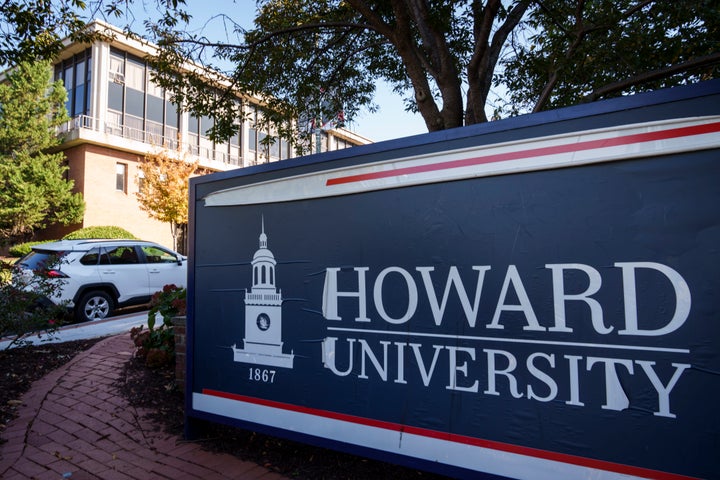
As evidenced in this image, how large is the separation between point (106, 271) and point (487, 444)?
9.45 meters

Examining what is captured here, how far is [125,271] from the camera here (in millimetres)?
9891

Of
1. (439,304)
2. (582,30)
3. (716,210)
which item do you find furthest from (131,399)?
(582,30)

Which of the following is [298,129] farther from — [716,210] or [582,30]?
[716,210]

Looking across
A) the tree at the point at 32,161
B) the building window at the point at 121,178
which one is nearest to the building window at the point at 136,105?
the building window at the point at 121,178

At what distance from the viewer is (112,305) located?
962cm

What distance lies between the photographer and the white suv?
890 cm

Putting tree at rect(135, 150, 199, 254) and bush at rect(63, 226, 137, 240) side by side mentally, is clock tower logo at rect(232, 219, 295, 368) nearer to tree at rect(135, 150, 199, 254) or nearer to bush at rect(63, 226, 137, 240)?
tree at rect(135, 150, 199, 254)

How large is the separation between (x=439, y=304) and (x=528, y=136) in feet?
3.18

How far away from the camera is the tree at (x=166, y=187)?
2116 cm

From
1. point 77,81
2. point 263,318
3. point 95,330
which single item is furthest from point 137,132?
point 263,318

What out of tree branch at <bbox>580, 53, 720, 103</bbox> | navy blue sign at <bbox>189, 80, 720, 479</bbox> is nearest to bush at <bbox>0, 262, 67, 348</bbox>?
navy blue sign at <bbox>189, 80, 720, 479</bbox>

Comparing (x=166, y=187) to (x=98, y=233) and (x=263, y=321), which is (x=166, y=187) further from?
(x=263, y=321)

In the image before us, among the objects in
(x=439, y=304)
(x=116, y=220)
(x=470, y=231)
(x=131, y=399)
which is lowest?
(x=131, y=399)

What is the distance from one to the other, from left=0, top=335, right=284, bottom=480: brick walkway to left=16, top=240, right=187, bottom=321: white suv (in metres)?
4.84
